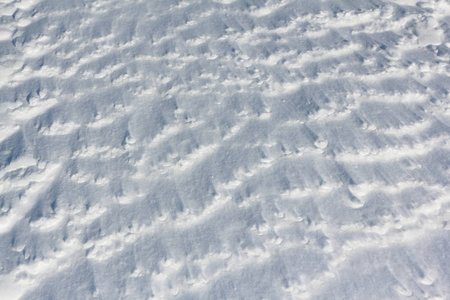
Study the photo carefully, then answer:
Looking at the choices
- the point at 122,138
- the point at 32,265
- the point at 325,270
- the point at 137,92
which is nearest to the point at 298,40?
the point at 137,92

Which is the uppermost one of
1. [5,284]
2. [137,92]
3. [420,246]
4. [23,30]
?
[23,30]

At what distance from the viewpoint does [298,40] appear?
1.86 meters

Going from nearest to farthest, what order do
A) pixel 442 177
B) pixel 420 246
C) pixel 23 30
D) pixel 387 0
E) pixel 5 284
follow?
pixel 5 284
pixel 420 246
pixel 442 177
pixel 23 30
pixel 387 0

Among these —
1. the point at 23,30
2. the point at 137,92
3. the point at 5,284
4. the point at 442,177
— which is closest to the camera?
the point at 5,284

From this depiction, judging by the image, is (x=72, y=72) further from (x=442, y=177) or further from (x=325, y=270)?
(x=442, y=177)

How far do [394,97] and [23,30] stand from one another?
164 cm

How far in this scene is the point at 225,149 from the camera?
5.09ft

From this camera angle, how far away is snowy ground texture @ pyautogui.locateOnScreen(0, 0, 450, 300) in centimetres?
132

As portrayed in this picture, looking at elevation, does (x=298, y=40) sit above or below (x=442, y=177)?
above

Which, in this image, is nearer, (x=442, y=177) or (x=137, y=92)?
(x=442, y=177)

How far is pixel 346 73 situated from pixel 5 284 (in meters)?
1.50

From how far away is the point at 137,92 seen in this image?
5.55 ft

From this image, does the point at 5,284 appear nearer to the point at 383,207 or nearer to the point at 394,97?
the point at 383,207

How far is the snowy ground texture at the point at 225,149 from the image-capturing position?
1321 millimetres
